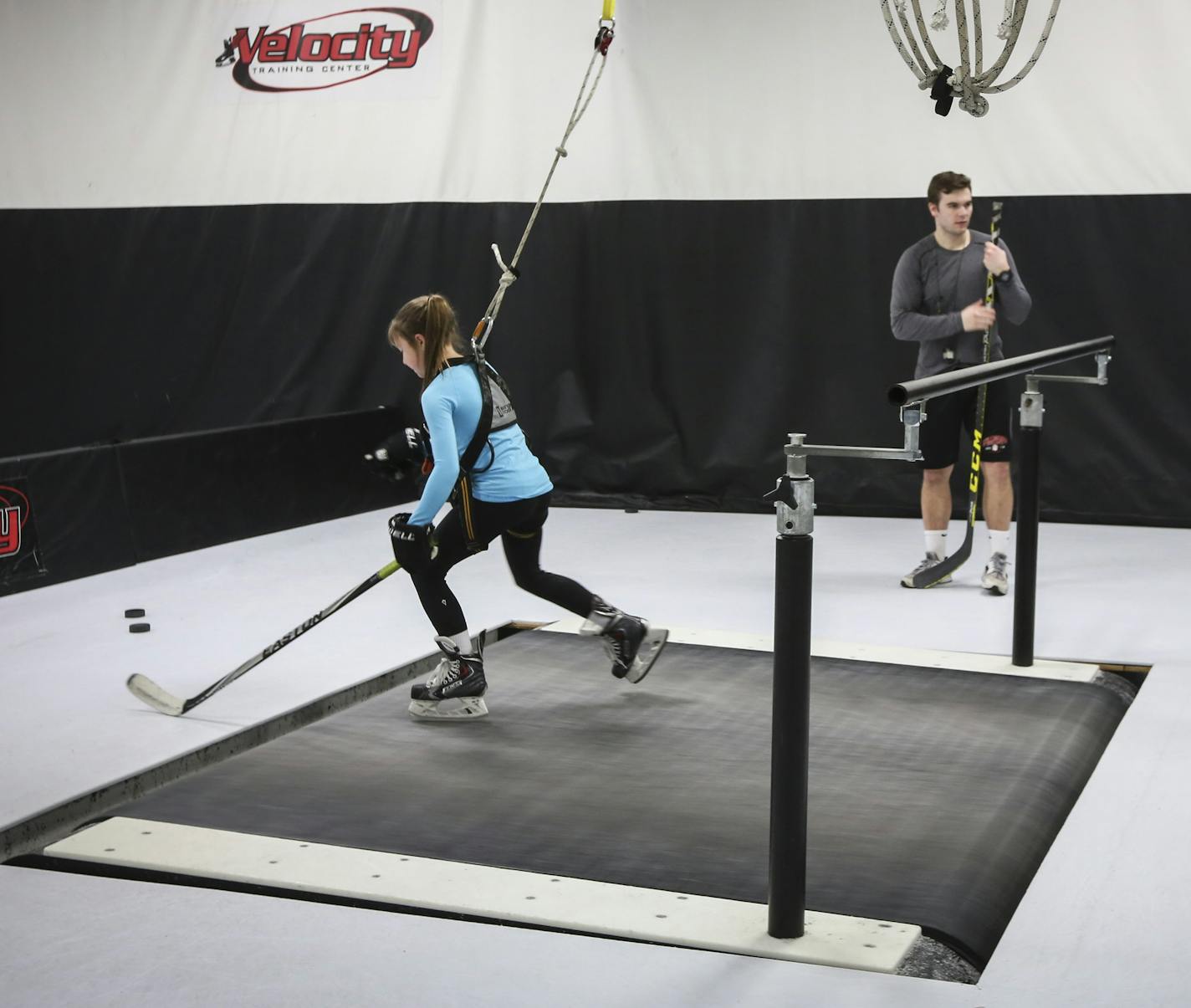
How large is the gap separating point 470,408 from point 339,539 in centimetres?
348

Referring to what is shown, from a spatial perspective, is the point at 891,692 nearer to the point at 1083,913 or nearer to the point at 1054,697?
the point at 1054,697

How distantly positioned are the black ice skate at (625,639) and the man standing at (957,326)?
6.34ft

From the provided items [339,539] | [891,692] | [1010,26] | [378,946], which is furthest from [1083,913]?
[339,539]

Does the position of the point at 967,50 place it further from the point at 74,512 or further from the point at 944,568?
the point at 74,512

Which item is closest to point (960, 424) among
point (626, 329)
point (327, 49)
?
point (626, 329)

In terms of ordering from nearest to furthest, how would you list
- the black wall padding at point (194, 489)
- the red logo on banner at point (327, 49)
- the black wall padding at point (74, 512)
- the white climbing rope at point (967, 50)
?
1. the white climbing rope at point (967, 50)
2. the black wall padding at point (74, 512)
3. the black wall padding at point (194, 489)
4. the red logo on banner at point (327, 49)

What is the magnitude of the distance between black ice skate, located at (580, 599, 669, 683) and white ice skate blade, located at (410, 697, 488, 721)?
1.34 ft

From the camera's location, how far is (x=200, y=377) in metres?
9.42

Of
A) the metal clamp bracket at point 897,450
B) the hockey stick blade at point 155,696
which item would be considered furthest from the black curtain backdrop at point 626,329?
the metal clamp bracket at point 897,450

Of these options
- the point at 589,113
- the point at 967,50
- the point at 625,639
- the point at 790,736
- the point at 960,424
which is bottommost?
the point at 625,639

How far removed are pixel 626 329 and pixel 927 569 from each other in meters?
2.79

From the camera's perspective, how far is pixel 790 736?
9.10 ft

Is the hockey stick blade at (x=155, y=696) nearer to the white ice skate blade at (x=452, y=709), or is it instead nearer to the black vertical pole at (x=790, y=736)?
the white ice skate blade at (x=452, y=709)

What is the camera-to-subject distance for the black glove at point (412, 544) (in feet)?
13.8
